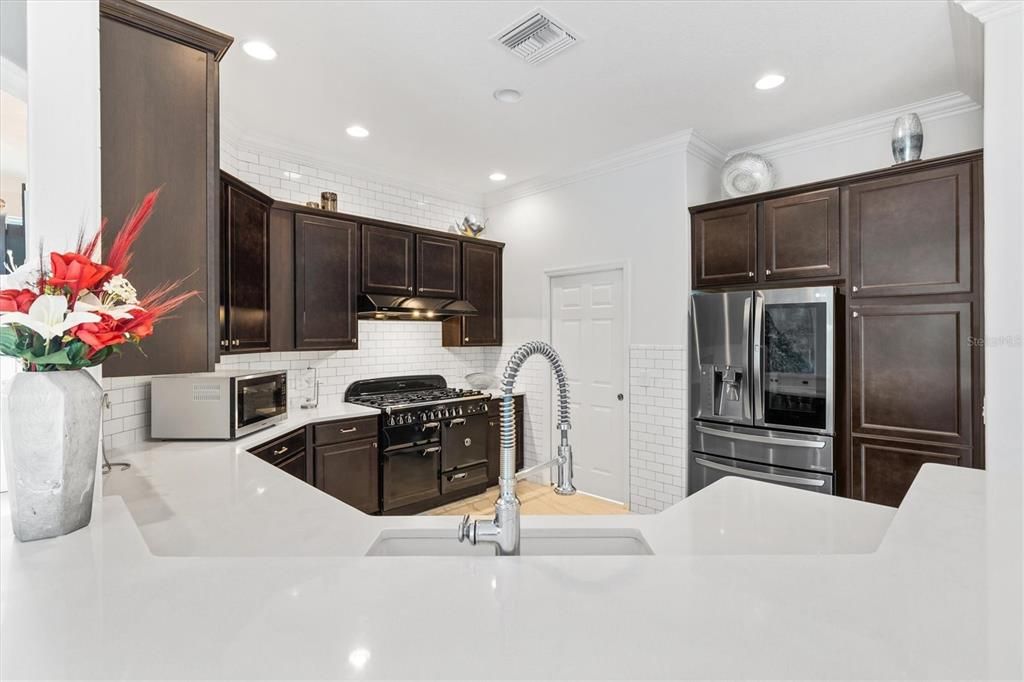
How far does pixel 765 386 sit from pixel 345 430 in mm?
Answer: 2865

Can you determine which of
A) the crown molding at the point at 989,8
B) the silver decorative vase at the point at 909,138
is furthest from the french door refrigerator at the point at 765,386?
the crown molding at the point at 989,8

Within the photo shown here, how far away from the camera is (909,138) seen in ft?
9.58

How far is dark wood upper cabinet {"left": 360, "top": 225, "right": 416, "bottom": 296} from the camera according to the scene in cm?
391

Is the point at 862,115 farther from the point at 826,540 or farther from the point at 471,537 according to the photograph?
the point at 471,537

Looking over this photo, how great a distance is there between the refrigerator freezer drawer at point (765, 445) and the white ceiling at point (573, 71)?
2141 millimetres

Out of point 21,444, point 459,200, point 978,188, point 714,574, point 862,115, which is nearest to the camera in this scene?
point 714,574

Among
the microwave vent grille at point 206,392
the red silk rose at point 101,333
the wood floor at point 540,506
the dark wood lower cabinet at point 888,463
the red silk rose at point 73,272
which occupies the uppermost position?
the red silk rose at point 73,272

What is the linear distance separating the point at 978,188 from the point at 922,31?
0.91 metres

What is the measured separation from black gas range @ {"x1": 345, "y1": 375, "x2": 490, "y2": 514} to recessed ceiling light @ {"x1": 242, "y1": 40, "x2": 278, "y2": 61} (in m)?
2.30

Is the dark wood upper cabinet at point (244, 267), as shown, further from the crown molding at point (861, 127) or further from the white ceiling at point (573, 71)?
the crown molding at point (861, 127)

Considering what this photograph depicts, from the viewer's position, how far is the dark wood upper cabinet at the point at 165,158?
137 cm

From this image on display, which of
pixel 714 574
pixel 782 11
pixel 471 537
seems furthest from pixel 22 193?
pixel 782 11

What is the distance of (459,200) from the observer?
5020 millimetres

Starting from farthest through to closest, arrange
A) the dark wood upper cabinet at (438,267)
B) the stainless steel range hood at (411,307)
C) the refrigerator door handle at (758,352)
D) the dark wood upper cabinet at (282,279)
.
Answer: the dark wood upper cabinet at (438,267) < the stainless steel range hood at (411,307) < the dark wood upper cabinet at (282,279) < the refrigerator door handle at (758,352)
